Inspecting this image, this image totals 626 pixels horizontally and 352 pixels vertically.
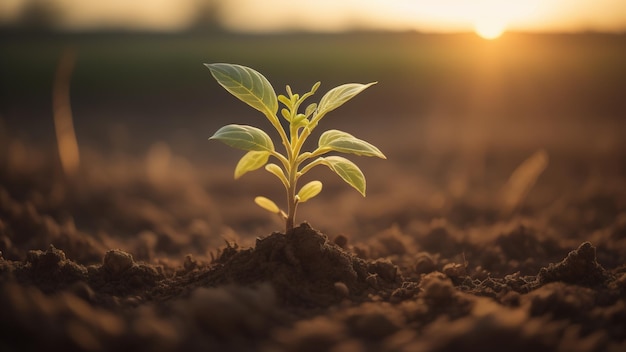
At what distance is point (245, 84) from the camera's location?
193cm

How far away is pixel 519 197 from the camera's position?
395cm

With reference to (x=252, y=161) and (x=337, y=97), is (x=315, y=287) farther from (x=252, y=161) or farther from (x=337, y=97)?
(x=337, y=97)

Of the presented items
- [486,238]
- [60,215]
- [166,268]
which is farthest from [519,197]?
[60,215]

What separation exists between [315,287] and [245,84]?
2.43ft

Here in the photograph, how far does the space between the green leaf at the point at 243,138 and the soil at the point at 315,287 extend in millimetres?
352

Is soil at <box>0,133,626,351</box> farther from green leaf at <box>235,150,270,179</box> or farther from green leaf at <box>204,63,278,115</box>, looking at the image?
green leaf at <box>204,63,278,115</box>

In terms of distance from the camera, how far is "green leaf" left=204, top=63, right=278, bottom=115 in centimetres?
191

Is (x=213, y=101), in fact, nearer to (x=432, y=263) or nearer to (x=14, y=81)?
(x=14, y=81)

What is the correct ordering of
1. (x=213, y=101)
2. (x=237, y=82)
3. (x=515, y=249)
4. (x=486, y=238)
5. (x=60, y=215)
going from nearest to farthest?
(x=237, y=82) < (x=515, y=249) < (x=486, y=238) < (x=60, y=215) < (x=213, y=101)

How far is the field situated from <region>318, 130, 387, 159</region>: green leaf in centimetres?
34

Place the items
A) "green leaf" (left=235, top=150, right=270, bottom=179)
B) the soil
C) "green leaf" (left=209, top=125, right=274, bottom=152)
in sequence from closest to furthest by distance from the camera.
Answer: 1. the soil
2. "green leaf" (left=209, top=125, right=274, bottom=152)
3. "green leaf" (left=235, top=150, right=270, bottom=179)

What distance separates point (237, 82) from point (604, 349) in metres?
1.40

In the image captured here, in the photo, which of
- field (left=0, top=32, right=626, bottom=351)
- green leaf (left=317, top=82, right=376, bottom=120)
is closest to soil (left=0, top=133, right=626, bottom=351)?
field (left=0, top=32, right=626, bottom=351)

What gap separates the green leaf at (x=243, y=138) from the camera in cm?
184
